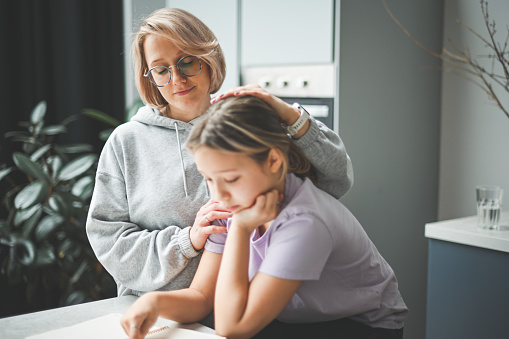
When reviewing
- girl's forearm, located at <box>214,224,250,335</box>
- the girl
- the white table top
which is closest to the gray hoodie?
the girl

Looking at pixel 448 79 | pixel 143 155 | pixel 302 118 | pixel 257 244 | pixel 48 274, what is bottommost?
pixel 48 274

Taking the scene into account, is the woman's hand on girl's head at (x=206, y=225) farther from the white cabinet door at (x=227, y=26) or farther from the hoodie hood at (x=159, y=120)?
the white cabinet door at (x=227, y=26)

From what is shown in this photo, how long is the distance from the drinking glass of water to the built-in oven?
0.59 metres

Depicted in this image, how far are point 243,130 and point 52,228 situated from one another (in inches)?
60.8

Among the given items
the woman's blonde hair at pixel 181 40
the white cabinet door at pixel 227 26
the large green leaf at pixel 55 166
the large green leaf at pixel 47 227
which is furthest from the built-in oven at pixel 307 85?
the large green leaf at pixel 47 227

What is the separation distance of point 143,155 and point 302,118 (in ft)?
1.45

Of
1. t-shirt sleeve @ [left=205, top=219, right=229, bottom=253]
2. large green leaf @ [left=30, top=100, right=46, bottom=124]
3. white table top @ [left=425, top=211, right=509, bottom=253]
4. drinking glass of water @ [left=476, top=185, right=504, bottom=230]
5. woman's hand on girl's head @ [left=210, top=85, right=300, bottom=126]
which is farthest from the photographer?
large green leaf @ [left=30, top=100, right=46, bottom=124]

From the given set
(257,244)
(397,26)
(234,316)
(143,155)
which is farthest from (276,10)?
(234,316)

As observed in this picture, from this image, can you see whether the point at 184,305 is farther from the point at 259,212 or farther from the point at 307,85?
the point at 307,85

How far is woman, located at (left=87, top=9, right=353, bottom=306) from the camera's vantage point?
1199mm

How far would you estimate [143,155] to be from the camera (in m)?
1.32

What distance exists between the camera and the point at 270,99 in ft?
3.49

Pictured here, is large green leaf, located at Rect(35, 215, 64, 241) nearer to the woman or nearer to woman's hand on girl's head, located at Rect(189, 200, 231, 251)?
the woman

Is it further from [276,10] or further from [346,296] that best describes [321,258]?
[276,10]
